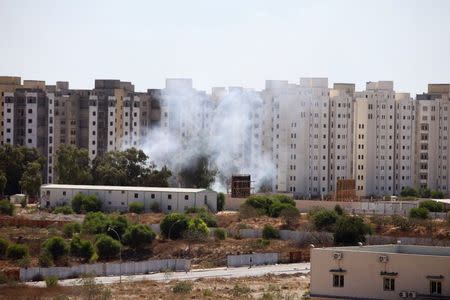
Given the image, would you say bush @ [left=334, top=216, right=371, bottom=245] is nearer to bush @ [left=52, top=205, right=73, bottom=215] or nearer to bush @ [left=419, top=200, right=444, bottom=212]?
bush @ [left=419, top=200, right=444, bottom=212]

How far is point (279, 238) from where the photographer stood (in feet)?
238

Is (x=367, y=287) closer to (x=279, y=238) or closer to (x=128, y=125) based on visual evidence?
(x=279, y=238)

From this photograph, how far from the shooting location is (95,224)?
72312mm

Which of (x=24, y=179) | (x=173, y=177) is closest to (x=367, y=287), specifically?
(x=24, y=179)

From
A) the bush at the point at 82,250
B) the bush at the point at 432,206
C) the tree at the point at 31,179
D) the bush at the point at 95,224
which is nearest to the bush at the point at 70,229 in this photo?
the bush at the point at 95,224

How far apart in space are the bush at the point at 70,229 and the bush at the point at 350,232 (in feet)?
51.1

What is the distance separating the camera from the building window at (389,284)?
4359cm

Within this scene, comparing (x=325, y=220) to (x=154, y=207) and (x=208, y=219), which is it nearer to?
(x=208, y=219)

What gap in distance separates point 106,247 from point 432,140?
50.6 metres

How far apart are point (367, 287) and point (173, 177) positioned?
2544 inches

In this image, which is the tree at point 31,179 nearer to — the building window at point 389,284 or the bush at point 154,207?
the bush at point 154,207

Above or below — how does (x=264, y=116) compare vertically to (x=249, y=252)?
above

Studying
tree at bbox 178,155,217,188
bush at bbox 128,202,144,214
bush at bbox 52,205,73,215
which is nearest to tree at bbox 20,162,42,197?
bush at bbox 52,205,73,215

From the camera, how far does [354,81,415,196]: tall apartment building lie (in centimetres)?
10700
